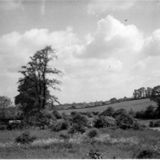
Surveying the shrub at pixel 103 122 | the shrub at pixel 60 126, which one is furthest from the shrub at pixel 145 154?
the shrub at pixel 103 122

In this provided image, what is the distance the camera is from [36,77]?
45281mm

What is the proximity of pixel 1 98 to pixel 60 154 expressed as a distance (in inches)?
2703

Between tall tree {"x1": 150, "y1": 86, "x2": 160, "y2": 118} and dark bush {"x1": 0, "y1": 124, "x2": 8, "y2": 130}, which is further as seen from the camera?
tall tree {"x1": 150, "y1": 86, "x2": 160, "y2": 118}

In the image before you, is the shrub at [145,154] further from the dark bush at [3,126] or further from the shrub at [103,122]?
the dark bush at [3,126]

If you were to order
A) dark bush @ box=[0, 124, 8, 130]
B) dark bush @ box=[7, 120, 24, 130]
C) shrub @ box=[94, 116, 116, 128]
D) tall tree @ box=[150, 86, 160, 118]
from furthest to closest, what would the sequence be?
1. tall tree @ box=[150, 86, 160, 118]
2. dark bush @ box=[0, 124, 8, 130]
3. dark bush @ box=[7, 120, 24, 130]
4. shrub @ box=[94, 116, 116, 128]

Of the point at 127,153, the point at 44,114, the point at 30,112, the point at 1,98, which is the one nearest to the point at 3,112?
the point at 30,112

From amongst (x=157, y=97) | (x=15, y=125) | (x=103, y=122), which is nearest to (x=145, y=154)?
(x=103, y=122)

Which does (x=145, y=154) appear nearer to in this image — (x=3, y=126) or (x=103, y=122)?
(x=103, y=122)

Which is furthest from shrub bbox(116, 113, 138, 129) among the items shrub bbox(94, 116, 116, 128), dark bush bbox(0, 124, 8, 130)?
dark bush bbox(0, 124, 8, 130)

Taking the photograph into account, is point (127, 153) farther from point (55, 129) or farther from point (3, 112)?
point (3, 112)

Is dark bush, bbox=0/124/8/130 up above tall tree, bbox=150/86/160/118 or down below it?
below

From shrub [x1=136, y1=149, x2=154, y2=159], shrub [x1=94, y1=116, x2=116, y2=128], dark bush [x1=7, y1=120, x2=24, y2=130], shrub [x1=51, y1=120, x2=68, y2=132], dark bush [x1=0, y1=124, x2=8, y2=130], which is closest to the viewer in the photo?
shrub [x1=136, y1=149, x2=154, y2=159]

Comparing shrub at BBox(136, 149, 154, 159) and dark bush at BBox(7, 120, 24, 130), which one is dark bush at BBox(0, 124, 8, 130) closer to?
dark bush at BBox(7, 120, 24, 130)

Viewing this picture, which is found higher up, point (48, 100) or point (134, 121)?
point (48, 100)
